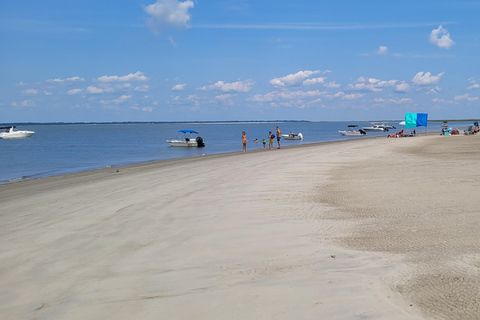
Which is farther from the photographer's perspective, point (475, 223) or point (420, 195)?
point (420, 195)

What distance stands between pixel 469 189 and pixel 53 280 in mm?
8550

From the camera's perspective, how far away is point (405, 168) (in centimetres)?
1563

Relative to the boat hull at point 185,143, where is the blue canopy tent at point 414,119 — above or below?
above

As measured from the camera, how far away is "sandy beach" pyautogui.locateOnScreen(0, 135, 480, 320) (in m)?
4.27

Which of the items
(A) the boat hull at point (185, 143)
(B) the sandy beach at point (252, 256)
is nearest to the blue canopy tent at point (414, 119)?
(A) the boat hull at point (185, 143)

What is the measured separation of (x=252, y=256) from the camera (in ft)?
19.2

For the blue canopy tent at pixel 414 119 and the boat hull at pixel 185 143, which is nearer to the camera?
the boat hull at pixel 185 143

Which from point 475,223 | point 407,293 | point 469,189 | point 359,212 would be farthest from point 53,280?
point 469,189

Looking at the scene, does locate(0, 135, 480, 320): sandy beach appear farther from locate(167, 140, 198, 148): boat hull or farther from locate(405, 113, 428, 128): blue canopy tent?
locate(405, 113, 428, 128): blue canopy tent

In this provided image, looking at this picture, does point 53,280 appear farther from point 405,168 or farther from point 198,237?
point 405,168

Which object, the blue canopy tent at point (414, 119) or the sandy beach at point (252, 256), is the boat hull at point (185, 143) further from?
the sandy beach at point (252, 256)

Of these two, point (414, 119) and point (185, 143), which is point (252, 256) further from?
point (414, 119)

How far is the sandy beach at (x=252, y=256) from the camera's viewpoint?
4.27m

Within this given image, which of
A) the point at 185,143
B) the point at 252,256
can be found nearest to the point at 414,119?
the point at 185,143
